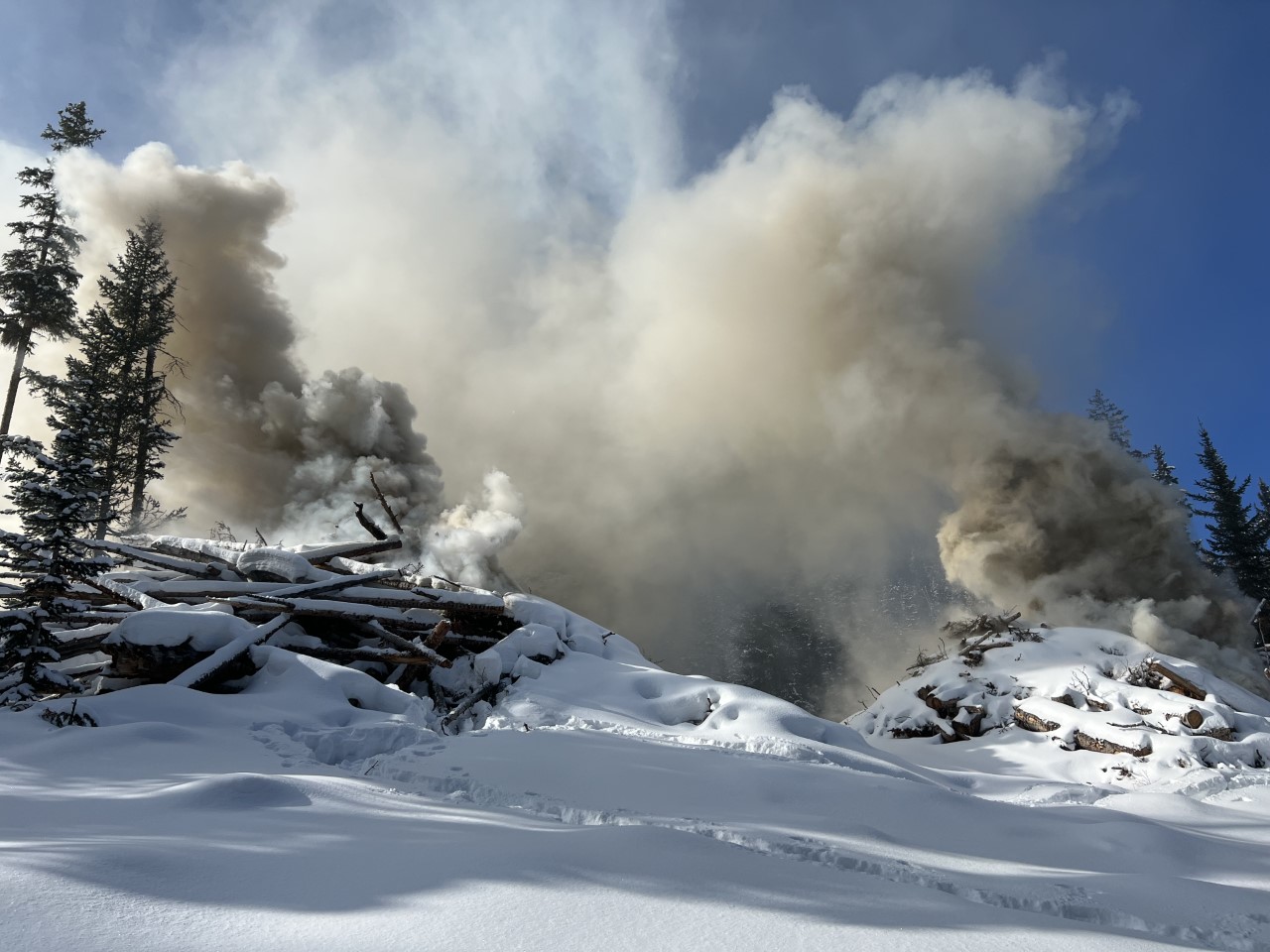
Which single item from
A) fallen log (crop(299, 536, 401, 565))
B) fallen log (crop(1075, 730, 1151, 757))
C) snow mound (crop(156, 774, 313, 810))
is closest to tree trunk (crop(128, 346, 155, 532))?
fallen log (crop(299, 536, 401, 565))

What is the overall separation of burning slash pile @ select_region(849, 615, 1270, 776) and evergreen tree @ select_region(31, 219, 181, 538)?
22554 millimetres

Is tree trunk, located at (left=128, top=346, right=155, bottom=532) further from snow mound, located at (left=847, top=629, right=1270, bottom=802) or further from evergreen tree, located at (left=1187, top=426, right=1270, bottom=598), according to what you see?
evergreen tree, located at (left=1187, top=426, right=1270, bottom=598)

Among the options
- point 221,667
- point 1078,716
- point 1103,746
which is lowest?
point 1103,746

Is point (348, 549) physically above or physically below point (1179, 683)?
above

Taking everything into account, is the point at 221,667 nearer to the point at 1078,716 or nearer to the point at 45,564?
the point at 45,564

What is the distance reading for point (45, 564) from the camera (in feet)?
18.7

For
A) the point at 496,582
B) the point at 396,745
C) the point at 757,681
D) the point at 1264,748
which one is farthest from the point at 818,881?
the point at 757,681

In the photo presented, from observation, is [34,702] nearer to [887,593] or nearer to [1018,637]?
[1018,637]

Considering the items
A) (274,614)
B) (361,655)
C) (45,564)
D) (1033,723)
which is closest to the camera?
(45,564)

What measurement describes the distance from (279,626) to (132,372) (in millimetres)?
18606

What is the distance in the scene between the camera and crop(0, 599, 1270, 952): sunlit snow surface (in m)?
1.76

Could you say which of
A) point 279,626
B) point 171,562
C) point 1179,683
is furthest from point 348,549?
point 1179,683

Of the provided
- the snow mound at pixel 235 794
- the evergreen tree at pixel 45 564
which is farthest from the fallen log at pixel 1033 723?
the evergreen tree at pixel 45 564

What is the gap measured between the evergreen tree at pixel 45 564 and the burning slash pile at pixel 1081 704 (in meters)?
13.7
